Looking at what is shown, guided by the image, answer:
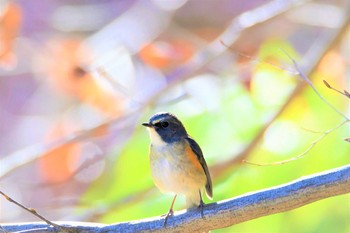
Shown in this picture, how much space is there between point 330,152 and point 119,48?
2184mm

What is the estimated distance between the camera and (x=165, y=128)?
4.30 meters

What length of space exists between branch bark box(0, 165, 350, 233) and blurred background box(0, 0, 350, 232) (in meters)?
0.74

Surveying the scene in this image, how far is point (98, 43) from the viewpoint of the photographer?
659 centimetres

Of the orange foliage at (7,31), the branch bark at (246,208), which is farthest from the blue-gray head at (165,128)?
the orange foliage at (7,31)

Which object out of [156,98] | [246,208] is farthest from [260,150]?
[246,208]

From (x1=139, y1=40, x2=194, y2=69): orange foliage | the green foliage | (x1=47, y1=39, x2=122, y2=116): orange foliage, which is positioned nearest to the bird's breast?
the green foliage

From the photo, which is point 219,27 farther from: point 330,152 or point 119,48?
point 330,152

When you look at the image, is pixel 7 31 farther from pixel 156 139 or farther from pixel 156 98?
pixel 156 139

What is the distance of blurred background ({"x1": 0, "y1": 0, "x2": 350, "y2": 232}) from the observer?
4.70 meters

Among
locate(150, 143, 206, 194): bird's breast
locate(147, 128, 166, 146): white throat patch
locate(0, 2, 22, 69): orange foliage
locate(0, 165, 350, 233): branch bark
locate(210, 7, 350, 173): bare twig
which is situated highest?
locate(0, 2, 22, 69): orange foliage

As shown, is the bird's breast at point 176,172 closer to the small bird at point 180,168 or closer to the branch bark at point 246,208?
the small bird at point 180,168

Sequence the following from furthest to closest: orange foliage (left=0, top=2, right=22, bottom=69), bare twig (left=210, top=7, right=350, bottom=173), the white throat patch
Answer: orange foliage (left=0, top=2, right=22, bottom=69) → bare twig (left=210, top=7, right=350, bottom=173) → the white throat patch

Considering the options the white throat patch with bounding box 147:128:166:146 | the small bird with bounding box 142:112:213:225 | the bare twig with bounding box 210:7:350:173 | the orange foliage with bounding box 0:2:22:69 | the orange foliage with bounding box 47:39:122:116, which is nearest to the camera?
the small bird with bounding box 142:112:213:225

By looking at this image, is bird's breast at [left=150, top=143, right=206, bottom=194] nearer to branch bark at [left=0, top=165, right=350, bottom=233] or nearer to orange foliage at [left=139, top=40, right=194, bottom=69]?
branch bark at [left=0, top=165, right=350, bottom=233]
